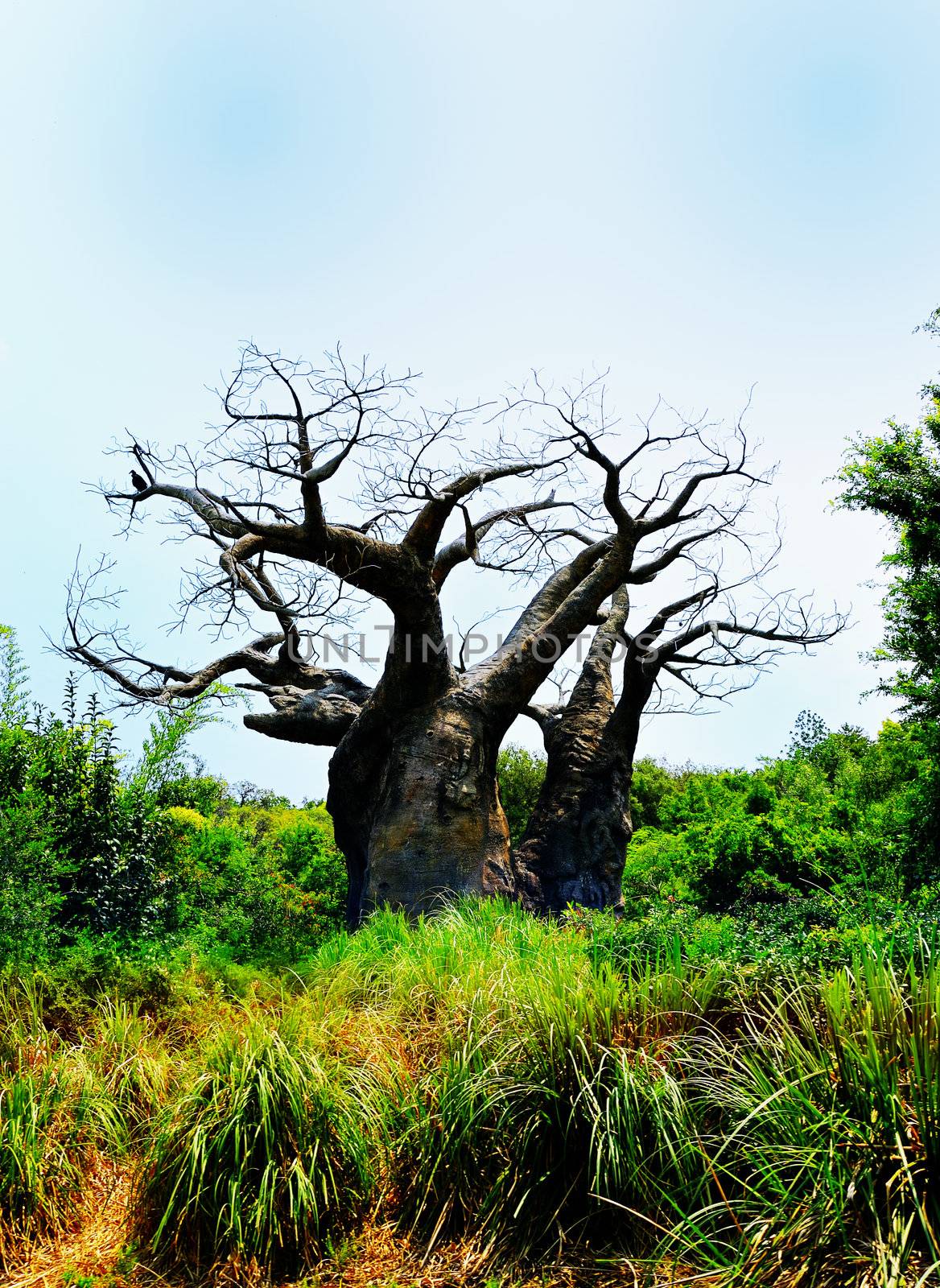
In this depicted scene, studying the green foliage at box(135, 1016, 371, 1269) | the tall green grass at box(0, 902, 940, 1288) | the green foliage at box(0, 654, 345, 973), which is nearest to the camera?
the tall green grass at box(0, 902, 940, 1288)

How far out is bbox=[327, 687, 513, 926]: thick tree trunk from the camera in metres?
9.23

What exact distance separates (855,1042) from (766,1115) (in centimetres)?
44

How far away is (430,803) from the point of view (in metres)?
9.36

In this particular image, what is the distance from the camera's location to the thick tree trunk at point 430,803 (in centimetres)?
923

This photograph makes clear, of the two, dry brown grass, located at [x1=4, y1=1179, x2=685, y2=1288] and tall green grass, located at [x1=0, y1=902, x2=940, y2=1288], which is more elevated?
tall green grass, located at [x1=0, y1=902, x2=940, y2=1288]

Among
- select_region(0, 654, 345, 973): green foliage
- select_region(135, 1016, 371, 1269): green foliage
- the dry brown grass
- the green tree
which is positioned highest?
the green tree

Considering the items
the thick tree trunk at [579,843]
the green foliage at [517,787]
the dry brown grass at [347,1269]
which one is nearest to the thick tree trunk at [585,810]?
the thick tree trunk at [579,843]

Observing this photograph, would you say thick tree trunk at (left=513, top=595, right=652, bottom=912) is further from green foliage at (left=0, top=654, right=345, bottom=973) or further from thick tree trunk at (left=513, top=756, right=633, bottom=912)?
green foliage at (left=0, top=654, right=345, bottom=973)

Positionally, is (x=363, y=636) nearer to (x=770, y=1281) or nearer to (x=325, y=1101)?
(x=325, y=1101)

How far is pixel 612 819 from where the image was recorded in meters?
10.9

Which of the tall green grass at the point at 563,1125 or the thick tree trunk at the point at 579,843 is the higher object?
the thick tree trunk at the point at 579,843

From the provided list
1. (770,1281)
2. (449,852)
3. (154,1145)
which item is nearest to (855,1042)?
(770,1281)

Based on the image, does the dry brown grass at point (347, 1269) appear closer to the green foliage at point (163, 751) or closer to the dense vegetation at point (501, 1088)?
the dense vegetation at point (501, 1088)

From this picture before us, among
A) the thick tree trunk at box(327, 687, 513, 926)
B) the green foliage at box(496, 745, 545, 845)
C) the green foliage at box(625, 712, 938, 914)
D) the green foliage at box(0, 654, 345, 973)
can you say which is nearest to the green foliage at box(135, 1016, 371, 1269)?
the green foliage at box(0, 654, 345, 973)
